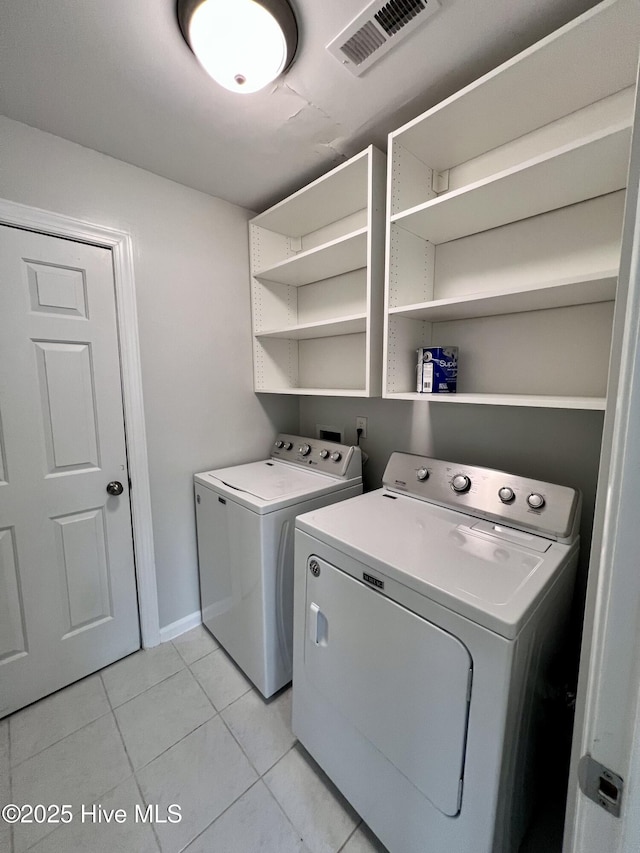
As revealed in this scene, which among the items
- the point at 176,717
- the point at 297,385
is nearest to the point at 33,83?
the point at 297,385

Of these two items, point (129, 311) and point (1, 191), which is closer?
point (1, 191)

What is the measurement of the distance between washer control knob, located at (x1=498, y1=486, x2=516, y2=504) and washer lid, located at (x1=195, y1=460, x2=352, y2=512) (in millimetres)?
730

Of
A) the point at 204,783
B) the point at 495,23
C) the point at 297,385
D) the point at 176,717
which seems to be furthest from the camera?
the point at 297,385

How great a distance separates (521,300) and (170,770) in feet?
7.01

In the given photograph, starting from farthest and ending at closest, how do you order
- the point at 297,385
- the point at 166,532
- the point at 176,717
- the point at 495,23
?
the point at 297,385, the point at 166,532, the point at 176,717, the point at 495,23

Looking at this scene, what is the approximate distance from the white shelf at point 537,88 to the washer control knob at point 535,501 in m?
1.26

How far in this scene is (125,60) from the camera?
108 cm

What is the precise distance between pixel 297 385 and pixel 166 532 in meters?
1.20

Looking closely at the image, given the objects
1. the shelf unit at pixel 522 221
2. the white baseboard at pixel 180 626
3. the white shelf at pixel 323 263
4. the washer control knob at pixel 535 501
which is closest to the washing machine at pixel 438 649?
the washer control knob at pixel 535 501

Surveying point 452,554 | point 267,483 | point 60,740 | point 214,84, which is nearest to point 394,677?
point 452,554

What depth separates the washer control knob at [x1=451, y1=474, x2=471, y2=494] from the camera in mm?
1281

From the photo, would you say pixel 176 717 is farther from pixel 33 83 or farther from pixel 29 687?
pixel 33 83

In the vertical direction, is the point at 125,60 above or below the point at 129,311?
above

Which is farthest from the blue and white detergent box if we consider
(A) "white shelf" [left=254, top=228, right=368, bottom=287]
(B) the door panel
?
(B) the door panel
